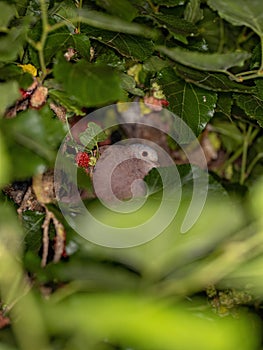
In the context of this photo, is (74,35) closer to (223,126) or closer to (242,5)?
(242,5)

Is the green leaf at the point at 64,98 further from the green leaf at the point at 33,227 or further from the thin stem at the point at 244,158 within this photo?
the thin stem at the point at 244,158

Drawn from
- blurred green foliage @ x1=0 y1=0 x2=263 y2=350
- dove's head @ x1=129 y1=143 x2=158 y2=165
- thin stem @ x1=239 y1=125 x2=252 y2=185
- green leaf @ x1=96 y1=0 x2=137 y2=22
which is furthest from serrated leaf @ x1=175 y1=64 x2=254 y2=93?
thin stem @ x1=239 y1=125 x2=252 y2=185

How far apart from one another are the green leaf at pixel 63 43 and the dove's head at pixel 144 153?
0.34 meters

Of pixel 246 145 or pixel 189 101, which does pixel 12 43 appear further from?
pixel 246 145

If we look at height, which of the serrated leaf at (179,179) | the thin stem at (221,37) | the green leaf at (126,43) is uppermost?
the green leaf at (126,43)

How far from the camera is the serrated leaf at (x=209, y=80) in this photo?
70 cm

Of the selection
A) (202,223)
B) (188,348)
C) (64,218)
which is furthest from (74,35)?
(188,348)

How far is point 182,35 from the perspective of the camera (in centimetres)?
A: 76

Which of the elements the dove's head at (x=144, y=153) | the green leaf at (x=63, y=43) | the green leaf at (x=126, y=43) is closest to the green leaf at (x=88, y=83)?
the green leaf at (x=63, y=43)

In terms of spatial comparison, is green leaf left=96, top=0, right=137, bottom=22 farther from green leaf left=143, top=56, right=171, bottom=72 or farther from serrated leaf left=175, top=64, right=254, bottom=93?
green leaf left=143, top=56, right=171, bottom=72

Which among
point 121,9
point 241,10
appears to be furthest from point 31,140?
point 241,10

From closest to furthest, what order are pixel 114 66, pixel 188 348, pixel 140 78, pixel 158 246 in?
pixel 188 348 → pixel 158 246 → pixel 114 66 → pixel 140 78

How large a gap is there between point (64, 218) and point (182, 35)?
0.29 m

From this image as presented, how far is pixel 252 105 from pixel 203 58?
25 cm
